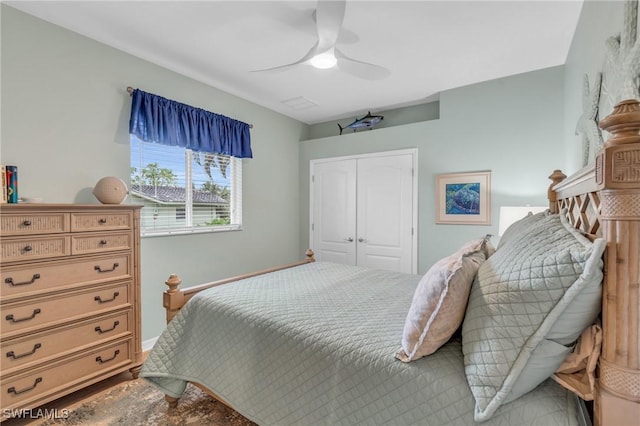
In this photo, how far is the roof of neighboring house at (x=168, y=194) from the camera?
2758mm

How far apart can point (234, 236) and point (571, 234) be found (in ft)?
10.5

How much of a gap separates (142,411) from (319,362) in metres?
1.41

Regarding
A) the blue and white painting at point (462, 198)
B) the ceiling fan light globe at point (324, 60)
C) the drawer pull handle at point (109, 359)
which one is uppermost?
the ceiling fan light globe at point (324, 60)

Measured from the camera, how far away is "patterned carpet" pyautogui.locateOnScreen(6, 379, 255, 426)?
1.78 meters

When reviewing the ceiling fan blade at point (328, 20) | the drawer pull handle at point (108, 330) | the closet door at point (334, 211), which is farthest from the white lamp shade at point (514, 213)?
the drawer pull handle at point (108, 330)

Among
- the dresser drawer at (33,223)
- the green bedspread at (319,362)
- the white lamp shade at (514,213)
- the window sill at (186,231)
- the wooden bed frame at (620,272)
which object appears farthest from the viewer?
the window sill at (186,231)

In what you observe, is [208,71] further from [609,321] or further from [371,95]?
[609,321]

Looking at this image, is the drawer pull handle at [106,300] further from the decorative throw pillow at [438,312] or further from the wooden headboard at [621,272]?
the wooden headboard at [621,272]

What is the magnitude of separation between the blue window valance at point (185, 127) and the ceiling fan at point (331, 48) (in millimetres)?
1217

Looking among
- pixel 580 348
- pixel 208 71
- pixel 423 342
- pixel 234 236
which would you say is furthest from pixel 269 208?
pixel 580 348

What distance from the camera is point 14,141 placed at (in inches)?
79.2

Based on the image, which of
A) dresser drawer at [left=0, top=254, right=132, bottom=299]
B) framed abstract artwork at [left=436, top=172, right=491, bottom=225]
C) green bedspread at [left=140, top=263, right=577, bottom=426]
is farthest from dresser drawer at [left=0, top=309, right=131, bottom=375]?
framed abstract artwork at [left=436, top=172, right=491, bottom=225]

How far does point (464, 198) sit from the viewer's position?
3.29 meters

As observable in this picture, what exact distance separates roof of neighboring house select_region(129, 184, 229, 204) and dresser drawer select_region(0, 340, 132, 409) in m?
1.27
